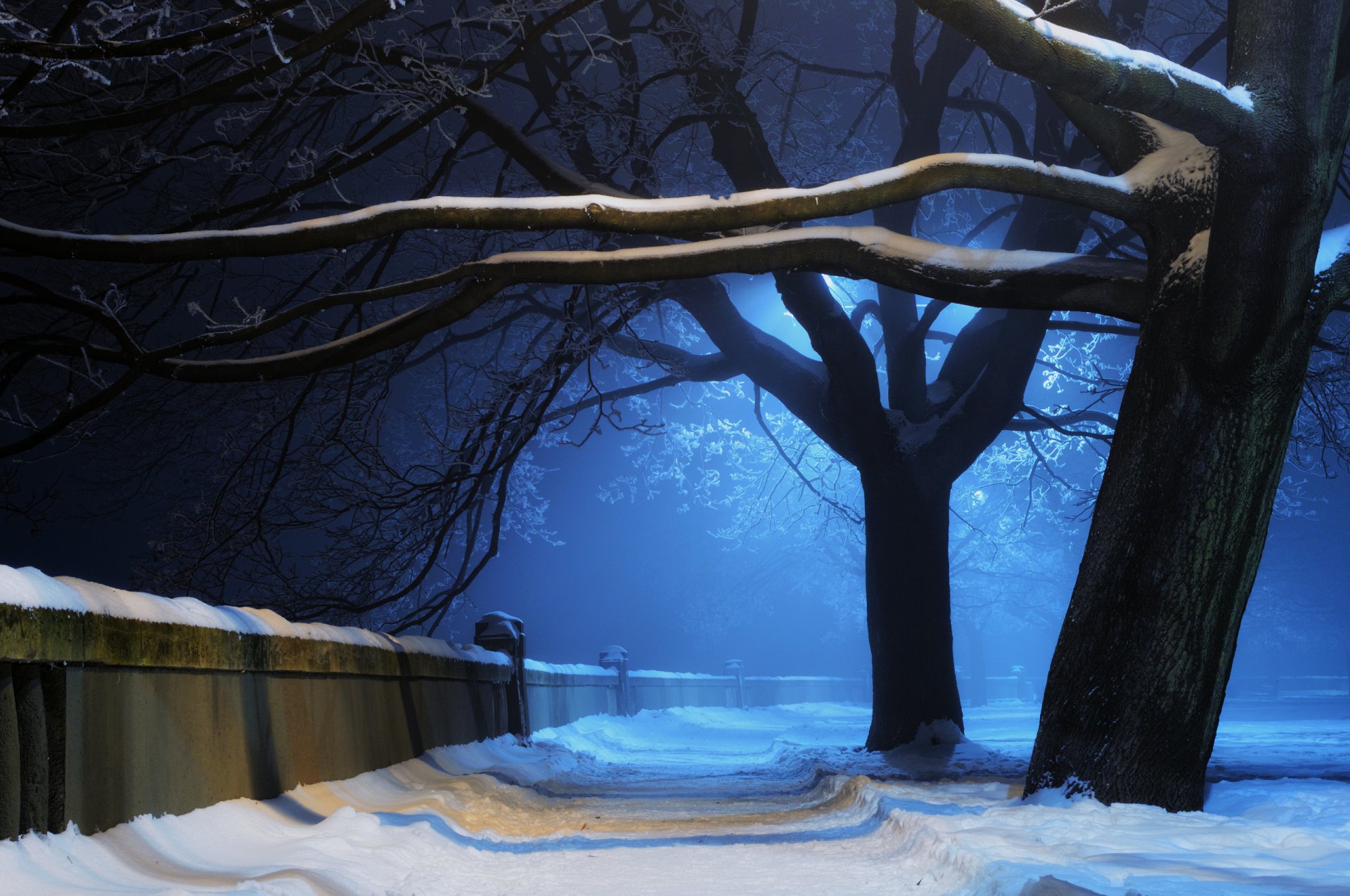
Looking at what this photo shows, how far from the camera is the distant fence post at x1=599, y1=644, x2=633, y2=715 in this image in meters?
23.1

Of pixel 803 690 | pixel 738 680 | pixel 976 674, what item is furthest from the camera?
pixel 976 674

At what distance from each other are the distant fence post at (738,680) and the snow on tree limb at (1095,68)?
31189 millimetres

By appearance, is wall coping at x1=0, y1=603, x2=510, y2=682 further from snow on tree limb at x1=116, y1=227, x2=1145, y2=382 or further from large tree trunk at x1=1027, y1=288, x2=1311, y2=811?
large tree trunk at x1=1027, y1=288, x2=1311, y2=811

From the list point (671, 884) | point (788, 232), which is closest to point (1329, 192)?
point (788, 232)

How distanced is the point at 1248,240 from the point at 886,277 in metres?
2.13

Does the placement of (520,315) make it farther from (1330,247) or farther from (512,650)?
(1330,247)

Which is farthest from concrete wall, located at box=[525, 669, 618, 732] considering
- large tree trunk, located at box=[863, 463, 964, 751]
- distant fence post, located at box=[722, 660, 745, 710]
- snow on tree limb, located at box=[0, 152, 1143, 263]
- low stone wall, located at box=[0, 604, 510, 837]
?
distant fence post, located at box=[722, 660, 745, 710]

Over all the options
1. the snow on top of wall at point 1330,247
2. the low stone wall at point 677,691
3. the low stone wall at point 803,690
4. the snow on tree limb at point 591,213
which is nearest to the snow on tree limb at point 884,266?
the snow on tree limb at point 591,213

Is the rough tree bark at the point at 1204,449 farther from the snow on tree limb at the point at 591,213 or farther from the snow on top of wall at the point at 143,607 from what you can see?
the snow on top of wall at the point at 143,607

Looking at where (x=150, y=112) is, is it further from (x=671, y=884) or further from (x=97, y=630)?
(x=671, y=884)

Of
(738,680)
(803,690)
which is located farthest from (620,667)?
(803,690)

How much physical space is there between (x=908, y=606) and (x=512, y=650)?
17.0ft

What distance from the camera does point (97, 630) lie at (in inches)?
152

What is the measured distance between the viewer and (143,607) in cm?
426
